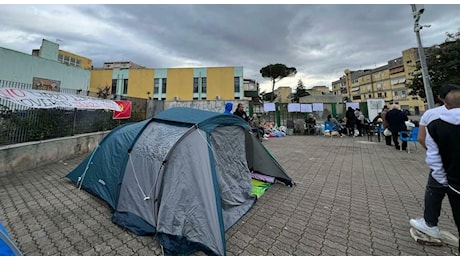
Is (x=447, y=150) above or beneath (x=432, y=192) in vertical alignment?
above

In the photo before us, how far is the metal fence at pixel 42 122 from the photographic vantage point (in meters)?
4.88

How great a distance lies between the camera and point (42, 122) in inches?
226

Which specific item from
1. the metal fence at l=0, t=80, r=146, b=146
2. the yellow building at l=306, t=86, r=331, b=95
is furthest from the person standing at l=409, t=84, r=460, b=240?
the yellow building at l=306, t=86, r=331, b=95

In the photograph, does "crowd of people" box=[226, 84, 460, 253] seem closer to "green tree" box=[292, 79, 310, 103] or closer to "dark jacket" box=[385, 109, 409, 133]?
"dark jacket" box=[385, 109, 409, 133]

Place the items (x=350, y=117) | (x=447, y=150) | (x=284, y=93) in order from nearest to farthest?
(x=447, y=150)
(x=350, y=117)
(x=284, y=93)

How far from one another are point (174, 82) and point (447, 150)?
33.9m


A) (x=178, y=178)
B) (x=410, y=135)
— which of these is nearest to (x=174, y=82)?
(x=410, y=135)

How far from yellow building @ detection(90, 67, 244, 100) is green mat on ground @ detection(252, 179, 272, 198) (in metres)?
27.3

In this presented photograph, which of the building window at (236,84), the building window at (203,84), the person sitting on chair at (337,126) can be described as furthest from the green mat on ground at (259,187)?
the building window at (203,84)

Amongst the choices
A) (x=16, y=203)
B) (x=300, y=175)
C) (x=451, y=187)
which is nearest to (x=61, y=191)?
(x=16, y=203)

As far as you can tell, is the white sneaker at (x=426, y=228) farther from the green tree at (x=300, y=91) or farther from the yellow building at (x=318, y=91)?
the yellow building at (x=318, y=91)

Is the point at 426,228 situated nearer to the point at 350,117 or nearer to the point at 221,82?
the point at 350,117

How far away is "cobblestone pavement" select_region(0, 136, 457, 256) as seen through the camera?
7.26 feet

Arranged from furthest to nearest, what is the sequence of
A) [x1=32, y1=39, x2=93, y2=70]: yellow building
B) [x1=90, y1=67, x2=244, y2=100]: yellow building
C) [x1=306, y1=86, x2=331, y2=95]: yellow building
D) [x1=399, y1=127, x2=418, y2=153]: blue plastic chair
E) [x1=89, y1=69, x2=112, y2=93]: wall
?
[x1=306, y1=86, x2=331, y2=95]: yellow building, [x1=89, y1=69, x2=112, y2=93]: wall, [x1=90, y1=67, x2=244, y2=100]: yellow building, [x1=32, y1=39, x2=93, y2=70]: yellow building, [x1=399, y1=127, x2=418, y2=153]: blue plastic chair
